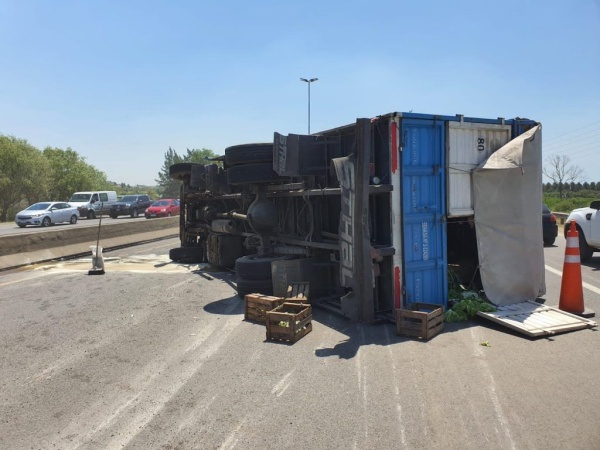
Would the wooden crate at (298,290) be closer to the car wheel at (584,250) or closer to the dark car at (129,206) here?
the car wheel at (584,250)

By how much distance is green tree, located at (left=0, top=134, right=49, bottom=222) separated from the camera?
132ft

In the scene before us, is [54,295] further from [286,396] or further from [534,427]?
[534,427]

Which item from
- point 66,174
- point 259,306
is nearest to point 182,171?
point 259,306

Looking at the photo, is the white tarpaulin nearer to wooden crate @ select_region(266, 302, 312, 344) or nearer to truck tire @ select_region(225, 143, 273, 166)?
wooden crate @ select_region(266, 302, 312, 344)

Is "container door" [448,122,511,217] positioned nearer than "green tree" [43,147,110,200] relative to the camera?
Yes

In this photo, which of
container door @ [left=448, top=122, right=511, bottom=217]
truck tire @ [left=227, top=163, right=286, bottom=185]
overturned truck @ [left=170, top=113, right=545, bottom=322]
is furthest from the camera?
truck tire @ [left=227, top=163, right=286, bottom=185]

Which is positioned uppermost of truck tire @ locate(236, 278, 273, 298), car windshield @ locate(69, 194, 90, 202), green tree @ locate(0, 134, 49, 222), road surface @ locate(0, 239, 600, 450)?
green tree @ locate(0, 134, 49, 222)

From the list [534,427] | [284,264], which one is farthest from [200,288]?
[534,427]

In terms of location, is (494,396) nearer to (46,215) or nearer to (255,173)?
(255,173)

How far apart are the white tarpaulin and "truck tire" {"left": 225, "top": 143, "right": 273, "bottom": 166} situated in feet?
11.0

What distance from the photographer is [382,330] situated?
5609 millimetres

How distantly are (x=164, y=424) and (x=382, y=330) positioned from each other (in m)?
3.06

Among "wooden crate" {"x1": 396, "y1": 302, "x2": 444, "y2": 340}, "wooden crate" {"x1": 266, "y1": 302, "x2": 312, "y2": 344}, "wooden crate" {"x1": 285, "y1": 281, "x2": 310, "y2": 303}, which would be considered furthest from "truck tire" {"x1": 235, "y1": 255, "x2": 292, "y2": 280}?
"wooden crate" {"x1": 396, "y1": 302, "x2": 444, "y2": 340}

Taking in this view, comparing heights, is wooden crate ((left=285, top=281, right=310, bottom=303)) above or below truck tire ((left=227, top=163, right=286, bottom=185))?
below
